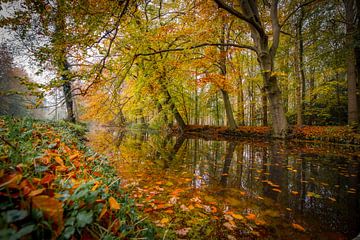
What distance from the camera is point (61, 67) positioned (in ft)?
9.60

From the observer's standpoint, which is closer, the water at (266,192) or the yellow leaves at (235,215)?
the water at (266,192)

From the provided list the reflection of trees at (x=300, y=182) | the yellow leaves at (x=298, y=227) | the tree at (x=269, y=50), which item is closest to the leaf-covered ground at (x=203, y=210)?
the yellow leaves at (x=298, y=227)

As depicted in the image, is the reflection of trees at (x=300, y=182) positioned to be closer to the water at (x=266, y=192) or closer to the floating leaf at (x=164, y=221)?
the water at (x=266, y=192)

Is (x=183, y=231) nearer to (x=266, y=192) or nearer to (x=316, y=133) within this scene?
(x=266, y=192)

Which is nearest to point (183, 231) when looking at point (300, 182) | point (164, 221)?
point (164, 221)

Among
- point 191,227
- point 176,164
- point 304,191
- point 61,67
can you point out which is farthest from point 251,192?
point 61,67

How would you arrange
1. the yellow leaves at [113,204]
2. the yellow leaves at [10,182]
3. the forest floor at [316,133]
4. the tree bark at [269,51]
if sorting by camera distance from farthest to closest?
the forest floor at [316,133], the tree bark at [269,51], the yellow leaves at [113,204], the yellow leaves at [10,182]

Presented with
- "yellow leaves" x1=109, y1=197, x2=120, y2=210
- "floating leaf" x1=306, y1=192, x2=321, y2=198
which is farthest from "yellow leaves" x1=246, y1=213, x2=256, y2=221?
"yellow leaves" x1=109, y1=197, x2=120, y2=210

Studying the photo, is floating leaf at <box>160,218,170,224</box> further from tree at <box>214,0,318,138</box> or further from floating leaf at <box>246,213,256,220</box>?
tree at <box>214,0,318,138</box>

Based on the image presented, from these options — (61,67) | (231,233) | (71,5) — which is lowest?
(231,233)

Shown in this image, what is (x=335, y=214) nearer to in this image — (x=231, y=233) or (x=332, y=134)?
(x=231, y=233)

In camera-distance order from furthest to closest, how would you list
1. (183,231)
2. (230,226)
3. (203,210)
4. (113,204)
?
(203,210)
(230,226)
(183,231)
(113,204)

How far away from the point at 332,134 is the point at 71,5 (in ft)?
39.0

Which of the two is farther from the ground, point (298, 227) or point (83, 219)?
point (83, 219)
